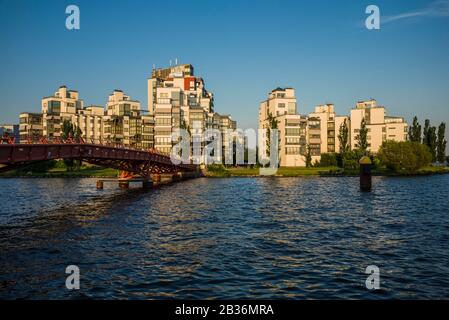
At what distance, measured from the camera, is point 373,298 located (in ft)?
65.6

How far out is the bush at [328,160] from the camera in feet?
528

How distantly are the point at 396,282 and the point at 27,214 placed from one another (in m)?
43.0

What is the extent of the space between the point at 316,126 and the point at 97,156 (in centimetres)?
12214

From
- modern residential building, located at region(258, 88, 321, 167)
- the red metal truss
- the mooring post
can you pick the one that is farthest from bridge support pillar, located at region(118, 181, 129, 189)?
modern residential building, located at region(258, 88, 321, 167)

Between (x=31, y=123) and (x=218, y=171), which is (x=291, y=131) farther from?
Result: (x=31, y=123)

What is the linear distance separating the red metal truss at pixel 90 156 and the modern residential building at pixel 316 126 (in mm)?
45882

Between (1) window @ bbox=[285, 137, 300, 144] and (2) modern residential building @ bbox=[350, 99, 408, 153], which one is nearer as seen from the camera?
(1) window @ bbox=[285, 137, 300, 144]

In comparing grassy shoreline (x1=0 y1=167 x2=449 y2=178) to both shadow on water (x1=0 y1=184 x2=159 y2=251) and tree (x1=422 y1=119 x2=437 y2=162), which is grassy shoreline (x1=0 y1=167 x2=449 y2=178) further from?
shadow on water (x1=0 y1=184 x2=159 y2=251)

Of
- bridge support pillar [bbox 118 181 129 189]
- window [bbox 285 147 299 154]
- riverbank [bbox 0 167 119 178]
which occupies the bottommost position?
Result: bridge support pillar [bbox 118 181 129 189]

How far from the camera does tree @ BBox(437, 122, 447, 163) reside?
6673 inches

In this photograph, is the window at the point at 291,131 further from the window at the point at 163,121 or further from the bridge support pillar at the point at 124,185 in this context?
the bridge support pillar at the point at 124,185

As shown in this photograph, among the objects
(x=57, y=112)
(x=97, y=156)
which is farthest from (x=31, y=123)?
(x=97, y=156)
